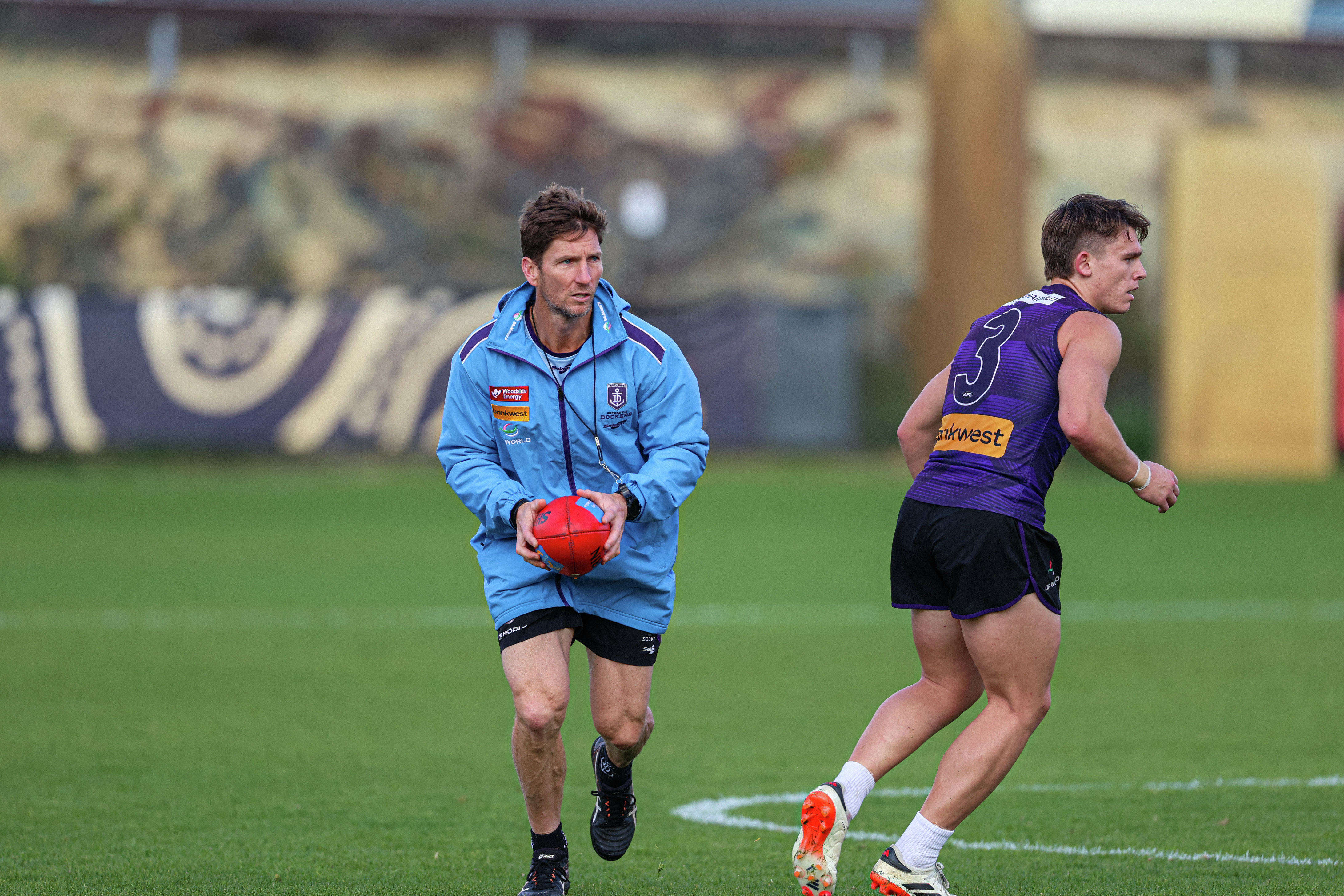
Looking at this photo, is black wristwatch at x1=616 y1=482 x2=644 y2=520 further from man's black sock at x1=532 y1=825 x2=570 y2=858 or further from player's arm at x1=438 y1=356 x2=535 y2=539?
man's black sock at x1=532 y1=825 x2=570 y2=858

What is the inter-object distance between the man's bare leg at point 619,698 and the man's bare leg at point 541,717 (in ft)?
0.55

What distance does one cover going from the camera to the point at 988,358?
5277mm

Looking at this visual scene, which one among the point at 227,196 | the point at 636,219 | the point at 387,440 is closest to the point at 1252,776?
the point at 387,440

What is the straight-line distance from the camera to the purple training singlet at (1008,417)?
17.0ft

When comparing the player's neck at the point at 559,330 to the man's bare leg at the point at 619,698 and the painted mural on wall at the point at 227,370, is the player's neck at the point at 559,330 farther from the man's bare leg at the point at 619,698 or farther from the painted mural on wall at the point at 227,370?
the painted mural on wall at the point at 227,370

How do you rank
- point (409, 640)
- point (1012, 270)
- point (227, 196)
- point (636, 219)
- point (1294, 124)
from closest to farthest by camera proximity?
1. point (409, 640)
2. point (1012, 270)
3. point (636, 219)
4. point (227, 196)
5. point (1294, 124)

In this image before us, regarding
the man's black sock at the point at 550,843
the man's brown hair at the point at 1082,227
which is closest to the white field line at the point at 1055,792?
the man's black sock at the point at 550,843

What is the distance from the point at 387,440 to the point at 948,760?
65.3 feet

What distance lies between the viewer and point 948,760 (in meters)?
5.24

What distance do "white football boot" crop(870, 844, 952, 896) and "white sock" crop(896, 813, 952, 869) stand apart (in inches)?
0.5

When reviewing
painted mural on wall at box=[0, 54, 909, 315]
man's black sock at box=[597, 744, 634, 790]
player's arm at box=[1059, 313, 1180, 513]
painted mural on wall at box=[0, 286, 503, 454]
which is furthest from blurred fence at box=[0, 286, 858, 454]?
player's arm at box=[1059, 313, 1180, 513]

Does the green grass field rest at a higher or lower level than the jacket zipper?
lower

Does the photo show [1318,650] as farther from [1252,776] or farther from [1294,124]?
[1294,124]

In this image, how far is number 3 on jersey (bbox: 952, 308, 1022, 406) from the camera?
526cm
